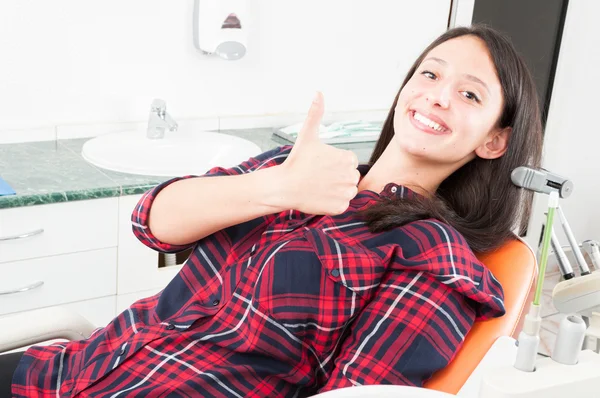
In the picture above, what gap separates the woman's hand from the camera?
1.21m

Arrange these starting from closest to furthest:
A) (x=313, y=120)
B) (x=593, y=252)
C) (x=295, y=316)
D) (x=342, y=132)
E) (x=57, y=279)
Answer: (x=313, y=120) < (x=295, y=316) < (x=593, y=252) < (x=57, y=279) < (x=342, y=132)

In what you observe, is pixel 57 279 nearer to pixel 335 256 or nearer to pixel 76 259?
pixel 76 259

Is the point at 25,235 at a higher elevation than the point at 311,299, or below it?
below

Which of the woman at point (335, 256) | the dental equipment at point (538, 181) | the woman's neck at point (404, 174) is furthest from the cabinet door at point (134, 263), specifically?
the dental equipment at point (538, 181)

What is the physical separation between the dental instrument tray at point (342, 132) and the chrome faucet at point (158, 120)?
1.40 ft

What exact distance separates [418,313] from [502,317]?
18cm

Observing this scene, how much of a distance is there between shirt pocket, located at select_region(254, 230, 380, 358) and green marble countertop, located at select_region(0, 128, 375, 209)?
89cm

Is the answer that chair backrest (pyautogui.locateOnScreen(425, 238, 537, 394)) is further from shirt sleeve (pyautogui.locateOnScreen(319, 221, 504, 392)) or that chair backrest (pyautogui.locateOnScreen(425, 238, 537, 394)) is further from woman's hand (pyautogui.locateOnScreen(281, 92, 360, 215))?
woman's hand (pyautogui.locateOnScreen(281, 92, 360, 215))

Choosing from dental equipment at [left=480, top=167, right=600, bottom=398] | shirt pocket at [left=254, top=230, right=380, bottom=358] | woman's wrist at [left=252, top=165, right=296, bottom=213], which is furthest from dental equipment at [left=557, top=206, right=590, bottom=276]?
dental equipment at [left=480, top=167, right=600, bottom=398]

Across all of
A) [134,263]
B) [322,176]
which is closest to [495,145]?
[322,176]

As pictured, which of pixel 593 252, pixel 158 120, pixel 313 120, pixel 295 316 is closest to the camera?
pixel 313 120

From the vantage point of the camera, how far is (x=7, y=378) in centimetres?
147

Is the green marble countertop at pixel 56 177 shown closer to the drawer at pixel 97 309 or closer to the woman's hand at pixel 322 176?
the drawer at pixel 97 309

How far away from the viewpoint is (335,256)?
52.2 inches
